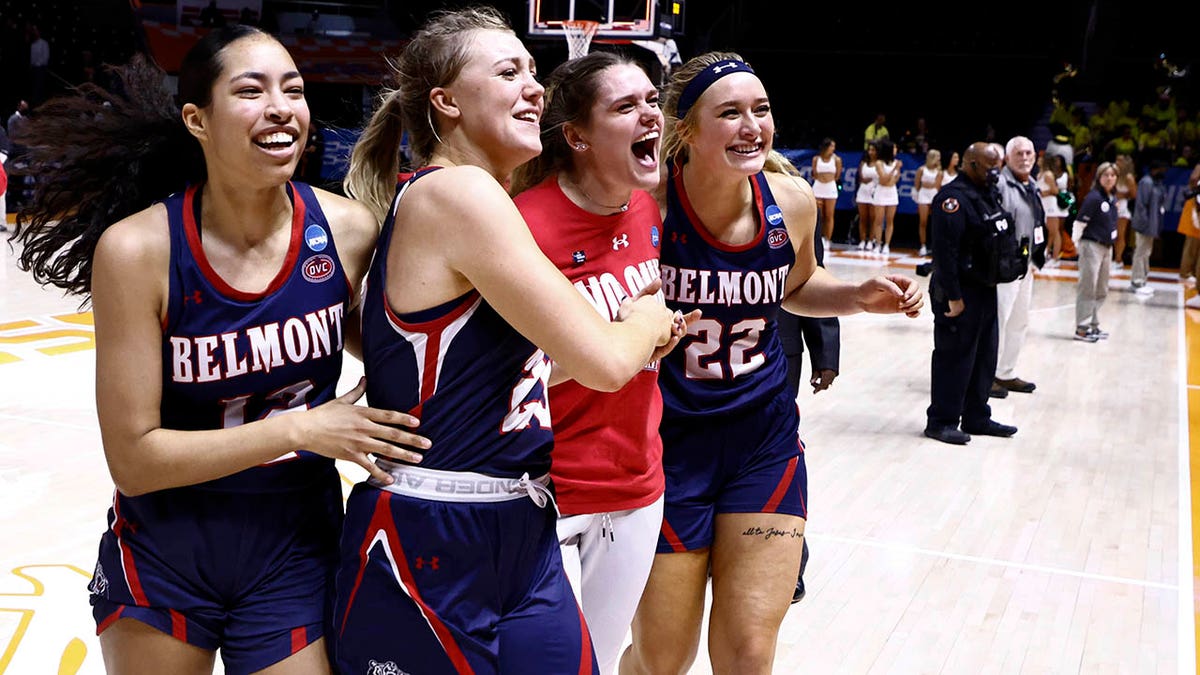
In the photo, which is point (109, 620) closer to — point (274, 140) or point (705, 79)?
point (274, 140)

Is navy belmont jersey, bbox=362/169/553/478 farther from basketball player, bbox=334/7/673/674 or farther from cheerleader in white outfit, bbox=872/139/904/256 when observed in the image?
cheerleader in white outfit, bbox=872/139/904/256

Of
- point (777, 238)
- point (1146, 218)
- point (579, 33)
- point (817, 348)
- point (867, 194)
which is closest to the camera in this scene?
point (777, 238)

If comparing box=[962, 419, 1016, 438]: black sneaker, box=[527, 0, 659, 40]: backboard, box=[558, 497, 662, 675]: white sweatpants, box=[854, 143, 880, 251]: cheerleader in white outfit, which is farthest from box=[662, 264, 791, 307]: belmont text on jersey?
box=[854, 143, 880, 251]: cheerleader in white outfit

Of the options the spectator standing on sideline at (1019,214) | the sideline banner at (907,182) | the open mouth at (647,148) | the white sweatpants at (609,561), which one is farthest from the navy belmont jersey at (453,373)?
the sideline banner at (907,182)

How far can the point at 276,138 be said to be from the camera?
201cm

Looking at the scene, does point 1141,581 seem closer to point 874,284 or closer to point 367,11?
point 874,284

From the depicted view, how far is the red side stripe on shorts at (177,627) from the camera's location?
2.04 metres

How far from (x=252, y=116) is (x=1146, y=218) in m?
14.6

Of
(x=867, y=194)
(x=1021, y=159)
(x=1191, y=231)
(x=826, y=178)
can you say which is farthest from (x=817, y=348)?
(x=867, y=194)

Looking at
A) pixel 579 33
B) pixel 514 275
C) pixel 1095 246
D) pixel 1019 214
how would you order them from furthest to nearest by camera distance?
pixel 579 33 → pixel 1095 246 → pixel 1019 214 → pixel 514 275

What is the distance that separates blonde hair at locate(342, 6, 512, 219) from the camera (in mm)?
2186

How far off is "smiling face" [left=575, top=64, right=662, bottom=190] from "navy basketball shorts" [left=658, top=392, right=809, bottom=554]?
65 cm

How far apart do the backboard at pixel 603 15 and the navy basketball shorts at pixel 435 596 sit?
12239 mm

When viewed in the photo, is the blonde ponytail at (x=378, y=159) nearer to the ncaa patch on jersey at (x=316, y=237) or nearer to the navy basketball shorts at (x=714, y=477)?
the ncaa patch on jersey at (x=316, y=237)
